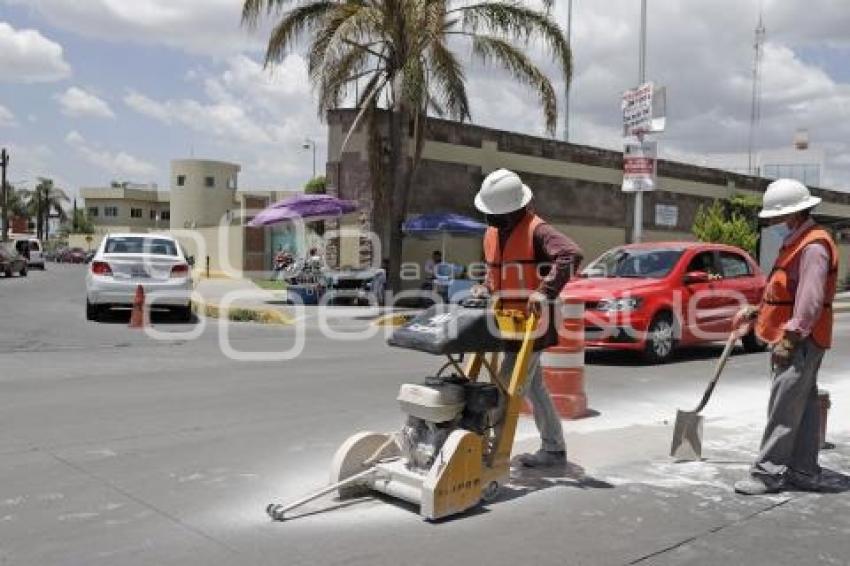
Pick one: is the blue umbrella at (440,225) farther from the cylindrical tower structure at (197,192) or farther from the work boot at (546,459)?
the cylindrical tower structure at (197,192)

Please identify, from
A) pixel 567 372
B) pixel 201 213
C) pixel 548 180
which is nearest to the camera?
pixel 567 372

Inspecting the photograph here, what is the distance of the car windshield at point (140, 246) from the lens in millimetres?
16672

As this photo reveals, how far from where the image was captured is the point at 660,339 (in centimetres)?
1214

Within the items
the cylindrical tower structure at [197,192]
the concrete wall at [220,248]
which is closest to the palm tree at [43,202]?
the cylindrical tower structure at [197,192]

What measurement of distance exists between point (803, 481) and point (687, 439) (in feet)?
2.91

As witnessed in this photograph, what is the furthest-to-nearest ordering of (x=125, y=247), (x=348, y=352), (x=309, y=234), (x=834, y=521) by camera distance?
1. (x=309, y=234)
2. (x=125, y=247)
3. (x=348, y=352)
4. (x=834, y=521)

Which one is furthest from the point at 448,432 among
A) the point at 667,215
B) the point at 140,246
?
the point at 667,215

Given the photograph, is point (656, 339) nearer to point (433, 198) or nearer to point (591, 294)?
point (591, 294)

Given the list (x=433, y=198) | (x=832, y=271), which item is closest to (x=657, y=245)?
(x=832, y=271)

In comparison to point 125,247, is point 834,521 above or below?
below

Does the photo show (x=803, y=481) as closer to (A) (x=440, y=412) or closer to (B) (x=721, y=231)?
(A) (x=440, y=412)

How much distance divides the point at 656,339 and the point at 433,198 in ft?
42.3

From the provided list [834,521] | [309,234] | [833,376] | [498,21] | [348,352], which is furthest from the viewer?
[309,234]

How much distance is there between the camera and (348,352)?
42.6ft
